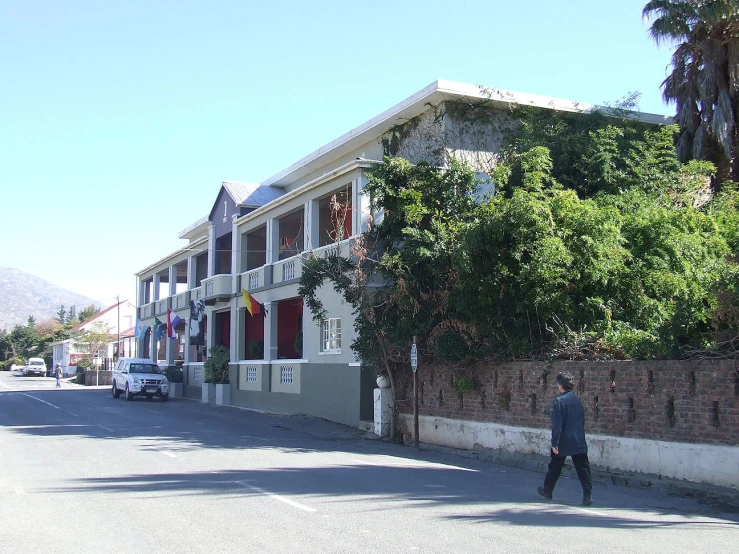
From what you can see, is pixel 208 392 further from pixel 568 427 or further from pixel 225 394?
pixel 568 427

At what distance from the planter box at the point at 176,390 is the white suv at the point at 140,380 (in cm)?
250

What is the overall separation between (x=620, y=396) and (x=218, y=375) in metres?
22.5

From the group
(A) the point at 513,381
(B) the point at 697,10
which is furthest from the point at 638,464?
Result: (B) the point at 697,10

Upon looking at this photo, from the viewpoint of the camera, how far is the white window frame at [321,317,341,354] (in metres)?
24.1

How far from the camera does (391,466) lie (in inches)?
563

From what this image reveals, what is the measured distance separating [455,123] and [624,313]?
33.6 ft

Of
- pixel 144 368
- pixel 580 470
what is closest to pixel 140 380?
pixel 144 368

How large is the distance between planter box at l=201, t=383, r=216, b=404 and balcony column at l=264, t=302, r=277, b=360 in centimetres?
558

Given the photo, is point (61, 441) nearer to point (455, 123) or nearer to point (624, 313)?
point (624, 313)

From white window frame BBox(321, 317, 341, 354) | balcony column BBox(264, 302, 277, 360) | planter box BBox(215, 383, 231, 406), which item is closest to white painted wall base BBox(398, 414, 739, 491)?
white window frame BBox(321, 317, 341, 354)

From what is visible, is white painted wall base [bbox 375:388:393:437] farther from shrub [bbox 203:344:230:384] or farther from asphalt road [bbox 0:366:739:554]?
shrub [bbox 203:344:230:384]

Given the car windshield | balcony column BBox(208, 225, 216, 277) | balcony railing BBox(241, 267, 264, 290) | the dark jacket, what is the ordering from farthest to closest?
the car windshield
balcony column BBox(208, 225, 216, 277)
balcony railing BBox(241, 267, 264, 290)
the dark jacket

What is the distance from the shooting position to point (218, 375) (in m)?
33.2

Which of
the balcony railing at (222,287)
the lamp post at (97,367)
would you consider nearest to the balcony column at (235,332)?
the balcony railing at (222,287)
